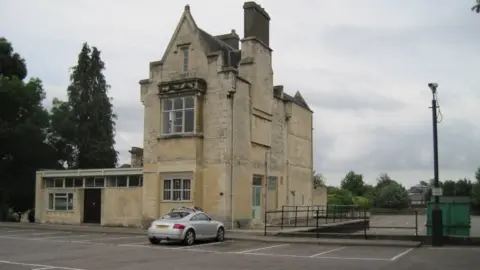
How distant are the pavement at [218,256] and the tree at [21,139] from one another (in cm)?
2075

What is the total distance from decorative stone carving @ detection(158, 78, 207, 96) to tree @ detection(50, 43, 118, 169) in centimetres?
2359

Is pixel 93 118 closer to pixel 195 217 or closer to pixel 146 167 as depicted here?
pixel 146 167

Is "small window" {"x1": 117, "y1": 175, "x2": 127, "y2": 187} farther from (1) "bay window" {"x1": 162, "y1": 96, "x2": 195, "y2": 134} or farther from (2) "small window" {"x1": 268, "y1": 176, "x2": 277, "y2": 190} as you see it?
(2) "small window" {"x1": 268, "y1": 176, "x2": 277, "y2": 190}

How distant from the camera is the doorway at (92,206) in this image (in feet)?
114

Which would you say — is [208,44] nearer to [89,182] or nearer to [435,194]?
[89,182]

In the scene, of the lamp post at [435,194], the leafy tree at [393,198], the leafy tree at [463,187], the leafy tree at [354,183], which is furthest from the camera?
the leafy tree at [354,183]

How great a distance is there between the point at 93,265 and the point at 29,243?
874cm

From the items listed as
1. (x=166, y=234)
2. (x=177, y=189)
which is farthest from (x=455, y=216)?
(x=177, y=189)

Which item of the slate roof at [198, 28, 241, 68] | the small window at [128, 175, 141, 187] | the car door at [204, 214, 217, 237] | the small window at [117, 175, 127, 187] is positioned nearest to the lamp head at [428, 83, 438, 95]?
the car door at [204, 214, 217, 237]

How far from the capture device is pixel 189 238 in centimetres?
2211

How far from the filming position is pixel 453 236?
21766 millimetres

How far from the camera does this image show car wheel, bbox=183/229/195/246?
72.0 feet

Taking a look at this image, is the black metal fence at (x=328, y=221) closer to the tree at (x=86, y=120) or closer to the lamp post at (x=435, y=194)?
the lamp post at (x=435, y=194)

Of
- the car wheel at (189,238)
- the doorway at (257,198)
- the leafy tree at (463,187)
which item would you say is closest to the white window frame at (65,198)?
the doorway at (257,198)
